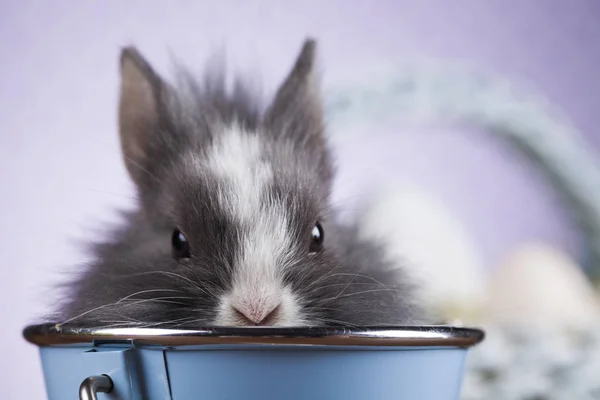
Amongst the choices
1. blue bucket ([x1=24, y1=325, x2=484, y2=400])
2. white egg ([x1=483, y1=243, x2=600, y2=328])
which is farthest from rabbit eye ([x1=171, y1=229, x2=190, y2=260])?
white egg ([x1=483, y1=243, x2=600, y2=328])

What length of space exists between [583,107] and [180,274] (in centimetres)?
154

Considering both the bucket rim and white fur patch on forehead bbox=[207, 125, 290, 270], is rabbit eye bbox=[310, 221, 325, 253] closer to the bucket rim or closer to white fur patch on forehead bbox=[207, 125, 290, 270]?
white fur patch on forehead bbox=[207, 125, 290, 270]

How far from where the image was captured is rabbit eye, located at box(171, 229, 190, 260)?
2.93 feet

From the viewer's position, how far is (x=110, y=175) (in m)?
1.47

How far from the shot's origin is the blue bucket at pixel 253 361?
63cm

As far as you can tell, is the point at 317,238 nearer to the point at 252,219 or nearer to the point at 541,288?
the point at 252,219

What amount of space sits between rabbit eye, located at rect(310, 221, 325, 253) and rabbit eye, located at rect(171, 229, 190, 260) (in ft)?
0.50

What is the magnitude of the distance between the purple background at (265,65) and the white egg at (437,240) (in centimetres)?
8

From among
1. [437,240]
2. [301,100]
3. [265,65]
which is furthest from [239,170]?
[437,240]

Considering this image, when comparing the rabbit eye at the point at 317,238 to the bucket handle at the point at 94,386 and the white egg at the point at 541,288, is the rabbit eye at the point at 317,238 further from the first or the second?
the white egg at the point at 541,288

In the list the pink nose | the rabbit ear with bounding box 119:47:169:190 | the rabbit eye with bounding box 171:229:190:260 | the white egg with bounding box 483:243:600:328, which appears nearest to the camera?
the pink nose

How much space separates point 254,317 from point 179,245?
0.58ft

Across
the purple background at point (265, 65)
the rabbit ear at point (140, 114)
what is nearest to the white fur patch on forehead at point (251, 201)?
the rabbit ear at point (140, 114)

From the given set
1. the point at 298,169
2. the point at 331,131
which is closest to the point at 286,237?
the point at 298,169
